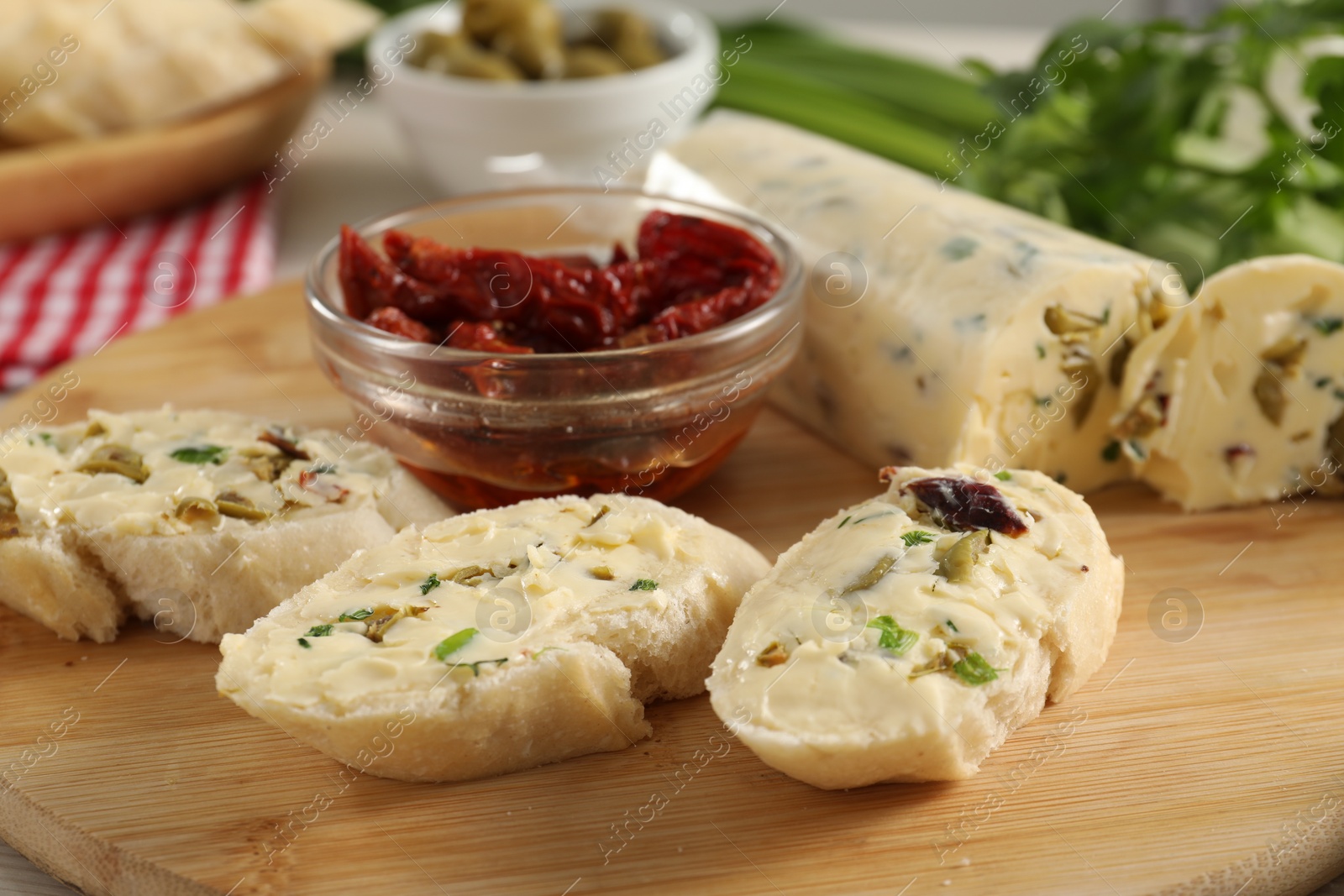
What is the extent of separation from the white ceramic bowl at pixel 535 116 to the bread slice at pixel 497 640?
2.27 m

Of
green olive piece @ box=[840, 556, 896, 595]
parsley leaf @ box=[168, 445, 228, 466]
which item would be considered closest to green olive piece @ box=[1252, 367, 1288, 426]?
green olive piece @ box=[840, 556, 896, 595]

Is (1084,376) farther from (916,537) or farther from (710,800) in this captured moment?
(710,800)

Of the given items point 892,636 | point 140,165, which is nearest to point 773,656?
point 892,636

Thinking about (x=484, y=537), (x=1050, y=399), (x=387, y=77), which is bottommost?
(x=1050, y=399)

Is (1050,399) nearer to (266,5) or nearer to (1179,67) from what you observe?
(1179,67)

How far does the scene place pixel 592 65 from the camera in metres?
5.08

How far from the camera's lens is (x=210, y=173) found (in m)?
5.39

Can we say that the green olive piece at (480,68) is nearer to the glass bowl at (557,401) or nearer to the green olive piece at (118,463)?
the glass bowl at (557,401)

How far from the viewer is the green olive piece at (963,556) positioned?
240 cm

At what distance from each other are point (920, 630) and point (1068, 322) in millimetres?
1190

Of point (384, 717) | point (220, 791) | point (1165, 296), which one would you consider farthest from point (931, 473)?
point (220, 791)

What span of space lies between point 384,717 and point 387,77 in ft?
11.0

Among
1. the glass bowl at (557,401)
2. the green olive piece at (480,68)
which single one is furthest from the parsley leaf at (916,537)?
the green olive piece at (480,68)

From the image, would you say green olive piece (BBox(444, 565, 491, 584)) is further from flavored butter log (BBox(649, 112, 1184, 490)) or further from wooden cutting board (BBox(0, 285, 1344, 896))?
flavored butter log (BBox(649, 112, 1184, 490))
